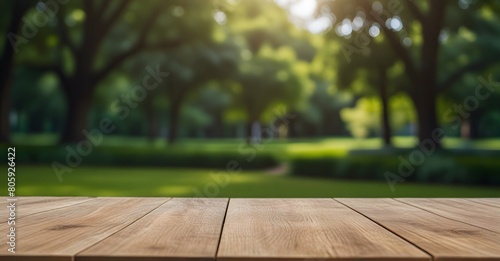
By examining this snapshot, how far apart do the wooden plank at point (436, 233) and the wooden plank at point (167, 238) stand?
2.04ft

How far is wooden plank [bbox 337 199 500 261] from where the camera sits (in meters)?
1.54

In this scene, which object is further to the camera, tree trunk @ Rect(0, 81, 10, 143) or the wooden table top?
tree trunk @ Rect(0, 81, 10, 143)

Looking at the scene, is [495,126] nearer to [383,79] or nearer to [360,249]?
[383,79]

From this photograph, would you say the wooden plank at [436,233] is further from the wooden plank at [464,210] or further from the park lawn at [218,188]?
the park lawn at [218,188]

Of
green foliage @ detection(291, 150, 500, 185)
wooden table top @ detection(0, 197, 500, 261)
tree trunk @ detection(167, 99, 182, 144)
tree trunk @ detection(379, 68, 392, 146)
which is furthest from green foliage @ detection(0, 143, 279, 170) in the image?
wooden table top @ detection(0, 197, 500, 261)

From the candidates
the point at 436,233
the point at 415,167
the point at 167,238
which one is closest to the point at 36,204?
the point at 167,238

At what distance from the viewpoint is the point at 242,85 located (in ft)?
122

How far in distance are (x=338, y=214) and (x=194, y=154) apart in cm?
2180

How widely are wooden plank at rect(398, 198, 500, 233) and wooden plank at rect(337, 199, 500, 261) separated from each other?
68mm

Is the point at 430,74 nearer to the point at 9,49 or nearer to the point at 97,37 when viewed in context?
the point at 97,37

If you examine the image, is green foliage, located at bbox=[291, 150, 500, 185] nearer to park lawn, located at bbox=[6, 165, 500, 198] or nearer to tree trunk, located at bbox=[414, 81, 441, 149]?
park lawn, located at bbox=[6, 165, 500, 198]

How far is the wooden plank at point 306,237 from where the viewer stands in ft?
4.93

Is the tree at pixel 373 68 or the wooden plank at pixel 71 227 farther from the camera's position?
the tree at pixel 373 68

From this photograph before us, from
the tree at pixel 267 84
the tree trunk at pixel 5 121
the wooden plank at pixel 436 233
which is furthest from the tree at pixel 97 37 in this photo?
the wooden plank at pixel 436 233
